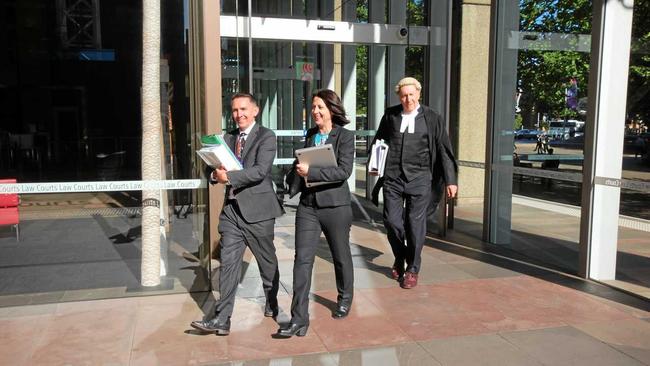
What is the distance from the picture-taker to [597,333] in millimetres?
4254

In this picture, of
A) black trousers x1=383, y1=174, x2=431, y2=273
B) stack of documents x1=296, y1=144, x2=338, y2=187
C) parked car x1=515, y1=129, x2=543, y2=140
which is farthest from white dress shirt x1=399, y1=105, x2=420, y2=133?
parked car x1=515, y1=129, x2=543, y2=140

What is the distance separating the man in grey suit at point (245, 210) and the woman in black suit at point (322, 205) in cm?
23

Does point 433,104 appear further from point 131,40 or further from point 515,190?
point 131,40

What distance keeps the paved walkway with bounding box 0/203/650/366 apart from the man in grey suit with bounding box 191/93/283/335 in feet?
0.98

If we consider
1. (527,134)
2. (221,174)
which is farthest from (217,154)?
(527,134)

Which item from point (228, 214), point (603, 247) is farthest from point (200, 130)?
point (603, 247)

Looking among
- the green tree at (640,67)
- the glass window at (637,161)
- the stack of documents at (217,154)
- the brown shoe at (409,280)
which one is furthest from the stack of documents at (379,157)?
the green tree at (640,67)

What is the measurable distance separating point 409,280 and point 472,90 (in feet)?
18.9

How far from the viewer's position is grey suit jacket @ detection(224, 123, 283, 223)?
4.09 m

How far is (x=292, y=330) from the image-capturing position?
13.4 ft

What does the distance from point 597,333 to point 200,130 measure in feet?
12.2

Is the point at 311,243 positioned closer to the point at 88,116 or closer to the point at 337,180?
the point at 337,180

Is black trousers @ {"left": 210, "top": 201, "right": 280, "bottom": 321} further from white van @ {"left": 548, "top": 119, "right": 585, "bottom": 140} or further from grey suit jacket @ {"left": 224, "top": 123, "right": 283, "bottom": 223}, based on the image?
white van @ {"left": 548, "top": 119, "right": 585, "bottom": 140}

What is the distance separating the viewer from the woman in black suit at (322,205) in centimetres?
415
